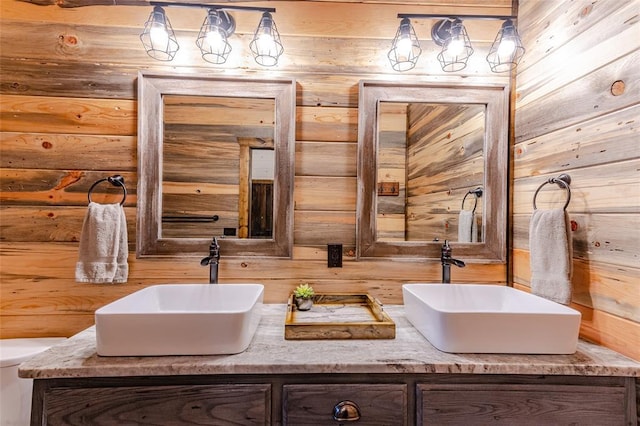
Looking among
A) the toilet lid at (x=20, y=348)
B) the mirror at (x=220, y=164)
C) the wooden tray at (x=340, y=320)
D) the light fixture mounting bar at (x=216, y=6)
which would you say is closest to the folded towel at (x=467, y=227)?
the wooden tray at (x=340, y=320)

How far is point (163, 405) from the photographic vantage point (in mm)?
938

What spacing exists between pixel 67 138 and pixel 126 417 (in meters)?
1.22

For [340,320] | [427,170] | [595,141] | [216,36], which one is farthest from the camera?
[427,170]

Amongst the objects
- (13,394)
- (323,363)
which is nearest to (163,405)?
(323,363)

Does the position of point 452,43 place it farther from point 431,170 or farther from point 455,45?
point 431,170

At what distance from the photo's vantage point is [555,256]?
3.87 feet

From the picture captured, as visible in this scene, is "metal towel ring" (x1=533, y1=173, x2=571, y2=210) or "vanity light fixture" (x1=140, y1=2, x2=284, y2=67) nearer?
"metal towel ring" (x1=533, y1=173, x2=571, y2=210)

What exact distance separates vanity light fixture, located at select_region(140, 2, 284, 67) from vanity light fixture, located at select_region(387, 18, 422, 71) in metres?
0.53

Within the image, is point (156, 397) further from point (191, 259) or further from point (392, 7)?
point (392, 7)

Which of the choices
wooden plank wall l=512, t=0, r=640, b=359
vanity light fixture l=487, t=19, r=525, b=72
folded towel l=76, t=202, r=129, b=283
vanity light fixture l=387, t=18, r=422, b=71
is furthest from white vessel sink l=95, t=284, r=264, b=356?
vanity light fixture l=487, t=19, r=525, b=72

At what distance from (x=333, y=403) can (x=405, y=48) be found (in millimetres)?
1434

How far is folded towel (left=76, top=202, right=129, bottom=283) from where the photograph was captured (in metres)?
1.35

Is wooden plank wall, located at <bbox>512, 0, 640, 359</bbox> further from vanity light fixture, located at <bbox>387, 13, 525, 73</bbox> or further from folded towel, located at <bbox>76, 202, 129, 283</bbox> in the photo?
folded towel, located at <bbox>76, 202, 129, 283</bbox>

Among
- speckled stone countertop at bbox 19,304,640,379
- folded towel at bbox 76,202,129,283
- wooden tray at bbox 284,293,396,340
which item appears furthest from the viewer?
folded towel at bbox 76,202,129,283
